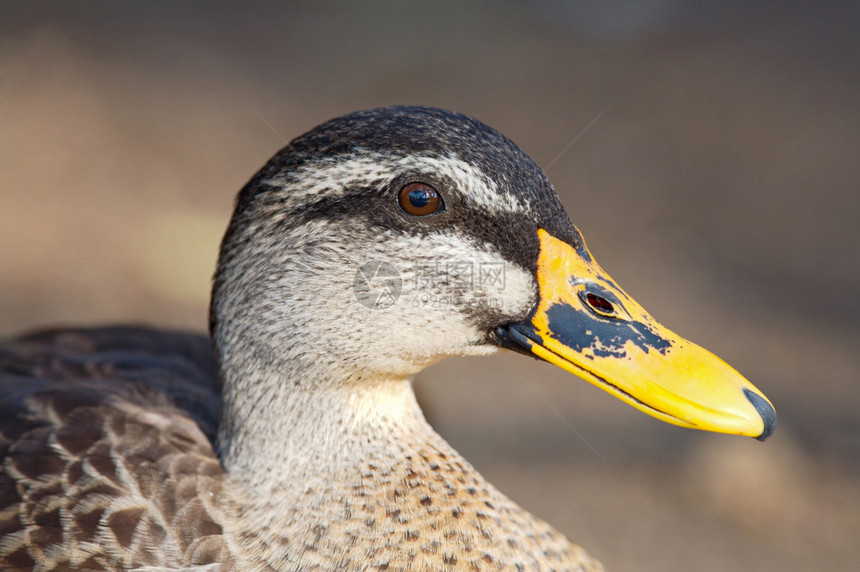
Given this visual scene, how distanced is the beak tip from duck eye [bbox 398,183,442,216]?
77 cm

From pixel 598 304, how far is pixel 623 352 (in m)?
0.12

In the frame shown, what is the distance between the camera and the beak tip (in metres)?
1.60

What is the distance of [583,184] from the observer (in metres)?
5.50

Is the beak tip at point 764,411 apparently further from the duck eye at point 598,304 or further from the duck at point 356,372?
the duck eye at point 598,304

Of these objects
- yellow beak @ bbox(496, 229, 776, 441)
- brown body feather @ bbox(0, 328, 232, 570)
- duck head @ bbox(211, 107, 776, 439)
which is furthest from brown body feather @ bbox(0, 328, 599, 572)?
yellow beak @ bbox(496, 229, 776, 441)

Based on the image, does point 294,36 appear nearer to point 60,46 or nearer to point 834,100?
point 60,46

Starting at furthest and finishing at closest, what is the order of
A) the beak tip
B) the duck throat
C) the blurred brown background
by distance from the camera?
the blurred brown background, the duck throat, the beak tip

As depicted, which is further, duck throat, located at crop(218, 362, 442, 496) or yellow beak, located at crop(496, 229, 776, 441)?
duck throat, located at crop(218, 362, 442, 496)

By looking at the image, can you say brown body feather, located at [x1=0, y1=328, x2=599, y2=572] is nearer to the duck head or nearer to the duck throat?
the duck throat

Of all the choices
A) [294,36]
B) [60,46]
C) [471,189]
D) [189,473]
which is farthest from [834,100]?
[60,46]

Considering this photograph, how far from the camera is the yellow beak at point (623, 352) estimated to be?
1605mm

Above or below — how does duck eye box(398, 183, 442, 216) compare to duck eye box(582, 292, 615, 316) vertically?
below

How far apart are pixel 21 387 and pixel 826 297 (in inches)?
163

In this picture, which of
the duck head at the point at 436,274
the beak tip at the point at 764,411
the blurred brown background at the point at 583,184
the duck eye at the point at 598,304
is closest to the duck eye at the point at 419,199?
the duck head at the point at 436,274
